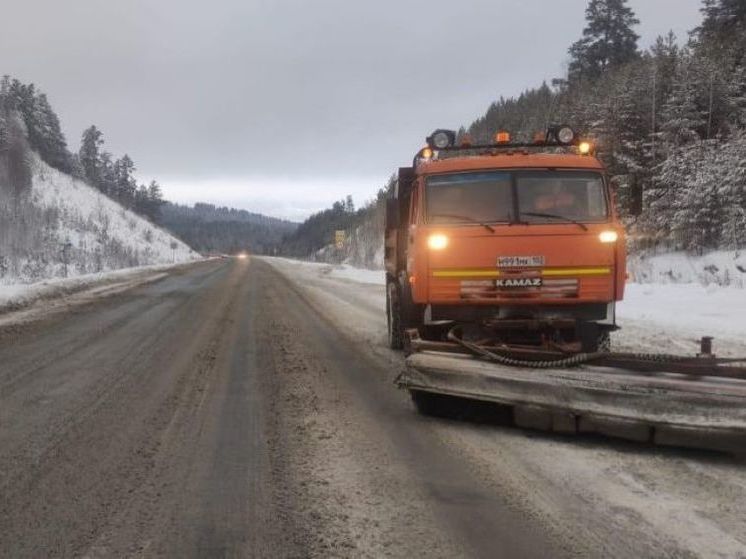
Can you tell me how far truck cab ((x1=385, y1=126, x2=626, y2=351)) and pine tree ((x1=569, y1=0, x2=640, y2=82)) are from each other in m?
58.4

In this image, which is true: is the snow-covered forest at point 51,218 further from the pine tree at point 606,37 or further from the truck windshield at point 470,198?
the pine tree at point 606,37

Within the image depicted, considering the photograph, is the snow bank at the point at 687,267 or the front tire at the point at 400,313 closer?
the front tire at the point at 400,313

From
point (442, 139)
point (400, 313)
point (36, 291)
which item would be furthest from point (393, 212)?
point (36, 291)

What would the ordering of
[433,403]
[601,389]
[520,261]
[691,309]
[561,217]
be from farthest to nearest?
[691,309] → [561,217] → [520,261] → [433,403] → [601,389]

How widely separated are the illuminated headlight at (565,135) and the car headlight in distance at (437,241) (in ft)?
7.35

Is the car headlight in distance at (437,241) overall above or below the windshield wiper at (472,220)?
below

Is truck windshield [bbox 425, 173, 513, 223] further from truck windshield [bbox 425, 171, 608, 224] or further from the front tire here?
the front tire

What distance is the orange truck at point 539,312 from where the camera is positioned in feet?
14.3

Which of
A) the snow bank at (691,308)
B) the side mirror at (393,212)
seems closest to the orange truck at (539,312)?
the side mirror at (393,212)

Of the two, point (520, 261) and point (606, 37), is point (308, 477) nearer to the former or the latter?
point (520, 261)

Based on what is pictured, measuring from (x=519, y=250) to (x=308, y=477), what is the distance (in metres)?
2.94

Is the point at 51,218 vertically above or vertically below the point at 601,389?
above

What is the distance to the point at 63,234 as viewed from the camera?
49.6 metres

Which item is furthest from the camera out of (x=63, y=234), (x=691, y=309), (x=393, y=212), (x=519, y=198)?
(x=63, y=234)
